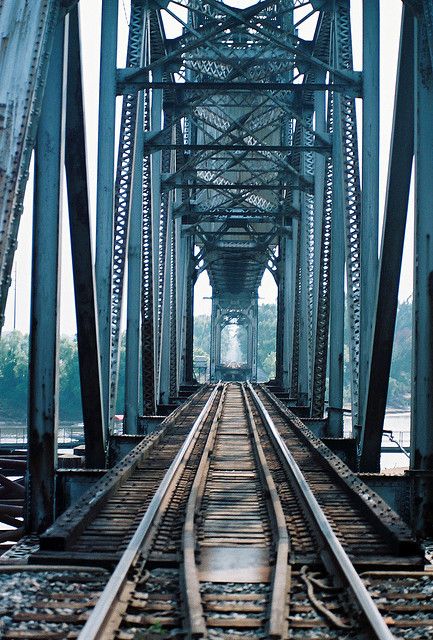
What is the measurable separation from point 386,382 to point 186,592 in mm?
5094

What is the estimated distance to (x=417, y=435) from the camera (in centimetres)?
665

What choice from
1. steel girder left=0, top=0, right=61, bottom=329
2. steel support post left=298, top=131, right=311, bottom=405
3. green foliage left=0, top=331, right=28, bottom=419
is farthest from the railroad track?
green foliage left=0, top=331, right=28, bottom=419

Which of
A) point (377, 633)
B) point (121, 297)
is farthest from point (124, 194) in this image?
point (377, 633)

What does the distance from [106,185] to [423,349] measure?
611 centimetres

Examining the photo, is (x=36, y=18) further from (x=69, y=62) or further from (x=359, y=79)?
(x=359, y=79)

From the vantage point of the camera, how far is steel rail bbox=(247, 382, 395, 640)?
393 cm

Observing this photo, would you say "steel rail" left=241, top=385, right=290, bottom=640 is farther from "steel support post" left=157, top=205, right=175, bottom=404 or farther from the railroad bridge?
"steel support post" left=157, top=205, right=175, bottom=404

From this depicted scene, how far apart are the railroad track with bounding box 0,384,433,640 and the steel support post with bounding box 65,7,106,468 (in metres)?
1.50

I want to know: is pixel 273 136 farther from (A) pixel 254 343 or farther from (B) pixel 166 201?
(A) pixel 254 343

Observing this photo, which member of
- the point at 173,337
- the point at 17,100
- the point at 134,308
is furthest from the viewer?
the point at 173,337

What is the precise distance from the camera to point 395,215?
832 centimetres

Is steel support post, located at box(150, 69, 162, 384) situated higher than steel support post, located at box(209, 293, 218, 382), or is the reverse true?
steel support post, located at box(150, 69, 162, 384)

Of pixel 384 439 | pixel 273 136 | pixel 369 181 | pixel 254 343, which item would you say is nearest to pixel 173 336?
pixel 273 136

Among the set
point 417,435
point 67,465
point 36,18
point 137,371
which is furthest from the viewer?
point 137,371
